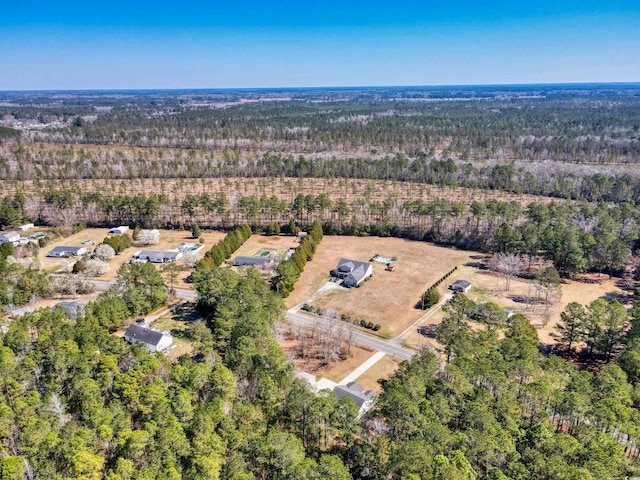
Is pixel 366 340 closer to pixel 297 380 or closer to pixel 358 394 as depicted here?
pixel 358 394

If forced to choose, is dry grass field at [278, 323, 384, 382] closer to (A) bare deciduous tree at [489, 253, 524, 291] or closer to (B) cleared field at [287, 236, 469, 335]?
(B) cleared field at [287, 236, 469, 335]

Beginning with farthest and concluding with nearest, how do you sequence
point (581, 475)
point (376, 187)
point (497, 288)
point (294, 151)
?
point (294, 151)
point (376, 187)
point (497, 288)
point (581, 475)

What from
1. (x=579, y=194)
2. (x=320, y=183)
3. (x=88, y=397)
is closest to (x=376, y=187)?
(x=320, y=183)

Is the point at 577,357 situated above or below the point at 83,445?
below

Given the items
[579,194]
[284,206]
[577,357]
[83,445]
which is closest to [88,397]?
[83,445]

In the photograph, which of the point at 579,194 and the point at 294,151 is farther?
the point at 294,151

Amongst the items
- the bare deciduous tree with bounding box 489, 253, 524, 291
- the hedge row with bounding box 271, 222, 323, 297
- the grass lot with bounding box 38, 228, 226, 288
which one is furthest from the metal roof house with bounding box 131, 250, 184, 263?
the bare deciduous tree with bounding box 489, 253, 524, 291

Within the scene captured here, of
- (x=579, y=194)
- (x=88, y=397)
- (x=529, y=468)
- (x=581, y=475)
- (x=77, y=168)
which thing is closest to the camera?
(x=581, y=475)

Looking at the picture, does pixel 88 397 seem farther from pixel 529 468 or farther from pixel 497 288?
pixel 497 288

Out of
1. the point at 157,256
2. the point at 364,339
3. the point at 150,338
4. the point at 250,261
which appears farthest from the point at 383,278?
the point at 157,256
